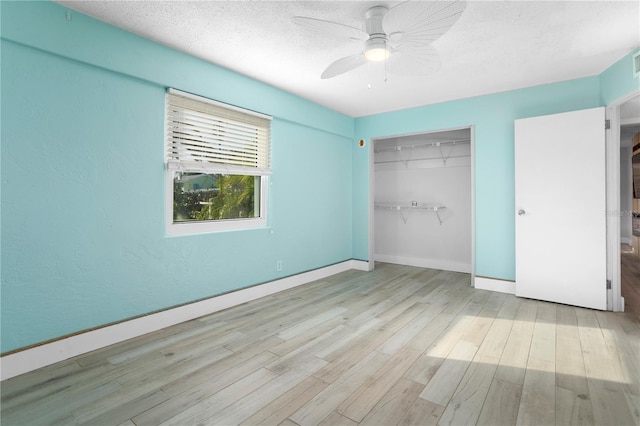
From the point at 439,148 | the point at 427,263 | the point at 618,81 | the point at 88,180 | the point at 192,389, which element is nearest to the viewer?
the point at 192,389

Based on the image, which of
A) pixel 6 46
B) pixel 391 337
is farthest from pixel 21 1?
pixel 391 337

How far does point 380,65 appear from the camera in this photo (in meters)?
3.23

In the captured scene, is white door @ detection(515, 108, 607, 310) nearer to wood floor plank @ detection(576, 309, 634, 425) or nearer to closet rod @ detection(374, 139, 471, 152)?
wood floor plank @ detection(576, 309, 634, 425)

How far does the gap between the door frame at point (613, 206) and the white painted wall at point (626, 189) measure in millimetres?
5012

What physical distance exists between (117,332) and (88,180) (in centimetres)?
123

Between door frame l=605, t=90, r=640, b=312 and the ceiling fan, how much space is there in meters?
2.25

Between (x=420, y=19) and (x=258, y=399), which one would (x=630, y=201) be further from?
(x=258, y=399)

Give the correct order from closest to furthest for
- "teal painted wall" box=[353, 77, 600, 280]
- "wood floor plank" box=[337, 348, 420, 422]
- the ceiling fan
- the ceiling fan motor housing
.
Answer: "wood floor plank" box=[337, 348, 420, 422] → the ceiling fan → the ceiling fan motor housing → "teal painted wall" box=[353, 77, 600, 280]

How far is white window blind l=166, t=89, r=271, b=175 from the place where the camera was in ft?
9.77

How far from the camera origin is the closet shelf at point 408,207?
17.8 feet

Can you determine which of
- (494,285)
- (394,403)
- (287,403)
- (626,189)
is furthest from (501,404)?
(626,189)

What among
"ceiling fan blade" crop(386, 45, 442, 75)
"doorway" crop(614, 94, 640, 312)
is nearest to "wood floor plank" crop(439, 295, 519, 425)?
"doorway" crop(614, 94, 640, 312)

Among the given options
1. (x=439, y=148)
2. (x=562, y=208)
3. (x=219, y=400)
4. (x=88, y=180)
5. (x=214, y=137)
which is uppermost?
(x=439, y=148)

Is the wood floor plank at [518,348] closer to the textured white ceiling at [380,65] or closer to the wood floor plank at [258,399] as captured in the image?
the wood floor plank at [258,399]
